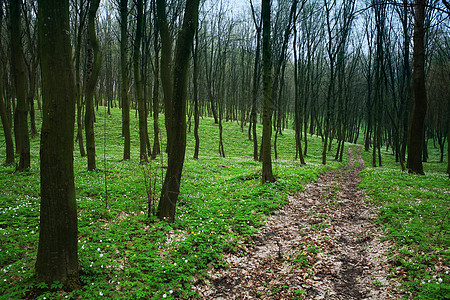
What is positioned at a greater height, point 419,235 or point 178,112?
point 178,112

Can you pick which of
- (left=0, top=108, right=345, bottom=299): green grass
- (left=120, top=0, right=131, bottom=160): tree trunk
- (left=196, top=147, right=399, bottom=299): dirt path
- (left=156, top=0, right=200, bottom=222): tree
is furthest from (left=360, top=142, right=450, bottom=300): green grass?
(left=120, top=0, right=131, bottom=160): tree trunk

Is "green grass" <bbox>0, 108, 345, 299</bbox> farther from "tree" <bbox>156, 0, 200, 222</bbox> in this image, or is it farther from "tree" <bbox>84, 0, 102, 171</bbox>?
"tree" <bbox>84, 0, 102, 171</bbox>

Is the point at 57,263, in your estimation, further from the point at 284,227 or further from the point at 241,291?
the point at 284,227

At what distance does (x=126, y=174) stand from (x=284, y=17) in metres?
20.2

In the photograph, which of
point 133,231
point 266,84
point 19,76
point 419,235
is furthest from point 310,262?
point 19,76

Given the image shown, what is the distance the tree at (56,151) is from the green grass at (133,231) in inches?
13.6

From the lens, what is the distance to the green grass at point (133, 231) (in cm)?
434

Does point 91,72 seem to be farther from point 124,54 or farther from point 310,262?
point 310,262

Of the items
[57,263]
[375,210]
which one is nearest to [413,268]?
[375,210]

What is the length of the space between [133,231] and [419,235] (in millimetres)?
7354

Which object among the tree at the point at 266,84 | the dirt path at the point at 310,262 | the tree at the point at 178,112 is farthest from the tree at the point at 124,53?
the dirt path at the point at 310,262

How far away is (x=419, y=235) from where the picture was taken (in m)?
6.15

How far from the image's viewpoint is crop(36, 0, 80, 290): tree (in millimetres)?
3701

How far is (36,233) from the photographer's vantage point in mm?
5633
